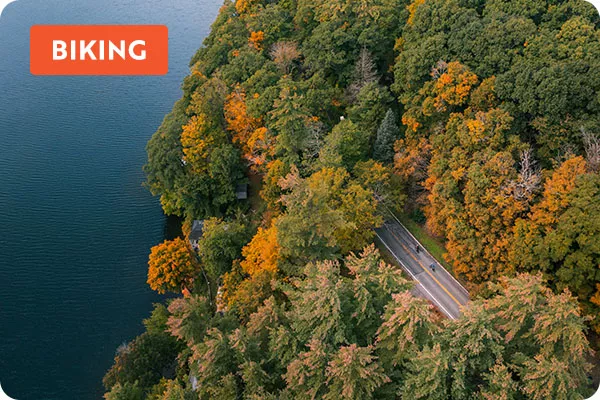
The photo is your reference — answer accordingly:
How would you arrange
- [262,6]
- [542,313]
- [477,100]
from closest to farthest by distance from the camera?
[542,313] → [477,100] → [262,6]

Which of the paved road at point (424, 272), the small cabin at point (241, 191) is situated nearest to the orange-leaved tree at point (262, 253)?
the paved road at point (424, 272)

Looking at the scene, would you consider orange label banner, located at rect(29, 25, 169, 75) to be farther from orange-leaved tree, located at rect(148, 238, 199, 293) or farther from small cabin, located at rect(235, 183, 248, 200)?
small cabin, located at rect(235, 183, 248, 200)

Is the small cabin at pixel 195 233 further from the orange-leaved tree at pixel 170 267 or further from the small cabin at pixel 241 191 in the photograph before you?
the small cabin at pixel 241 191

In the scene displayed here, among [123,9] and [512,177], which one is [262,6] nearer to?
[123,9]

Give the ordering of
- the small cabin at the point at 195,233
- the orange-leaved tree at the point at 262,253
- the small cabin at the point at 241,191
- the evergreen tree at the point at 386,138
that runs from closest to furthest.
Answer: the orange-leaved tree at the point at 262,253 → the evergreen tree at the point at 386,138 → the small cabin at the point at 195,233 → the small cabin at the point at 241,191

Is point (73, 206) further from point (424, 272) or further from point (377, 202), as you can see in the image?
point (424, 272)

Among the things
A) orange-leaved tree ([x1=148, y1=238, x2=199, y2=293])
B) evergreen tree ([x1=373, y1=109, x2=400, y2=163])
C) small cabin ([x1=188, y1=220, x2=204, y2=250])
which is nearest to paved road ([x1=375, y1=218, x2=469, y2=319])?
evergreen tree ([x1=373, y1=109, x2=400, y2=163])

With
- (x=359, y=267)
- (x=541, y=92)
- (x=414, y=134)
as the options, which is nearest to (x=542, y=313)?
(x=359, y=267)
